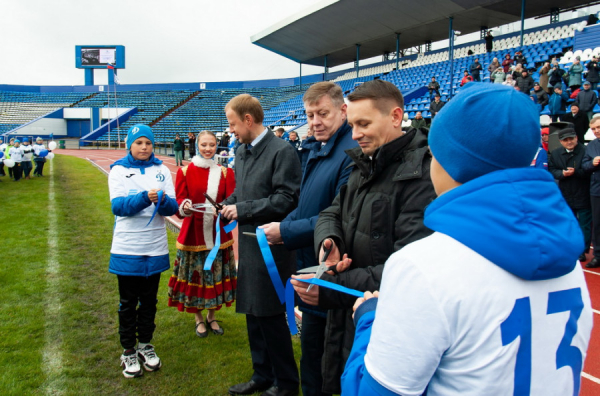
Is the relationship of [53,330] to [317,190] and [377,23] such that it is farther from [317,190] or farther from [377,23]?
[377,23]

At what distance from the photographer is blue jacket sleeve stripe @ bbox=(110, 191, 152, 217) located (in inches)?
127

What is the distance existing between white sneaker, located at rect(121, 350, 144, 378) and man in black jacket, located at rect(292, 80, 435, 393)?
196 cm

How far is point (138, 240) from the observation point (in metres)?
3.35

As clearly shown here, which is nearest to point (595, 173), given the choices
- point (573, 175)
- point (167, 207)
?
point (573, 175)

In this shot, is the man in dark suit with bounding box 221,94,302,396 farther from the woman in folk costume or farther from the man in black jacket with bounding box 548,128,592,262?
the man in black jacket with bounding box 548,128,592,262

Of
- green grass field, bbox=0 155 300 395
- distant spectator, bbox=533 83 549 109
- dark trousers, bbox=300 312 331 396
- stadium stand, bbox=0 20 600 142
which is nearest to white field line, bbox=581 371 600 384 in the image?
dark trousers, bbox=300 312 331 396

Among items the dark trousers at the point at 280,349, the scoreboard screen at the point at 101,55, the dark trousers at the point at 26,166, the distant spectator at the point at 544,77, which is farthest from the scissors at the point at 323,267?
the scoreboard screen at the point at 101,55

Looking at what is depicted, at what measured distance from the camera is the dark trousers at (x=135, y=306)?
3.37 meters

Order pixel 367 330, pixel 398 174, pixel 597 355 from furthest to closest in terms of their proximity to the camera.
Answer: pixel 597 355 < pixel 398 174 < pixel 367 330

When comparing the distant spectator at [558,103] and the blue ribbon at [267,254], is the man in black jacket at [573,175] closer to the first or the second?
the blue ribbon at [267,254]

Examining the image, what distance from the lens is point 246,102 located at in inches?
117

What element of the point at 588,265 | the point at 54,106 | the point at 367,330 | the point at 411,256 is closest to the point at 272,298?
the point at 367,330

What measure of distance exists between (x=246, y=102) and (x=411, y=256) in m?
2.31

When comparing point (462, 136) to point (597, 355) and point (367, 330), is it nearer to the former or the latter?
point (367, 330)
